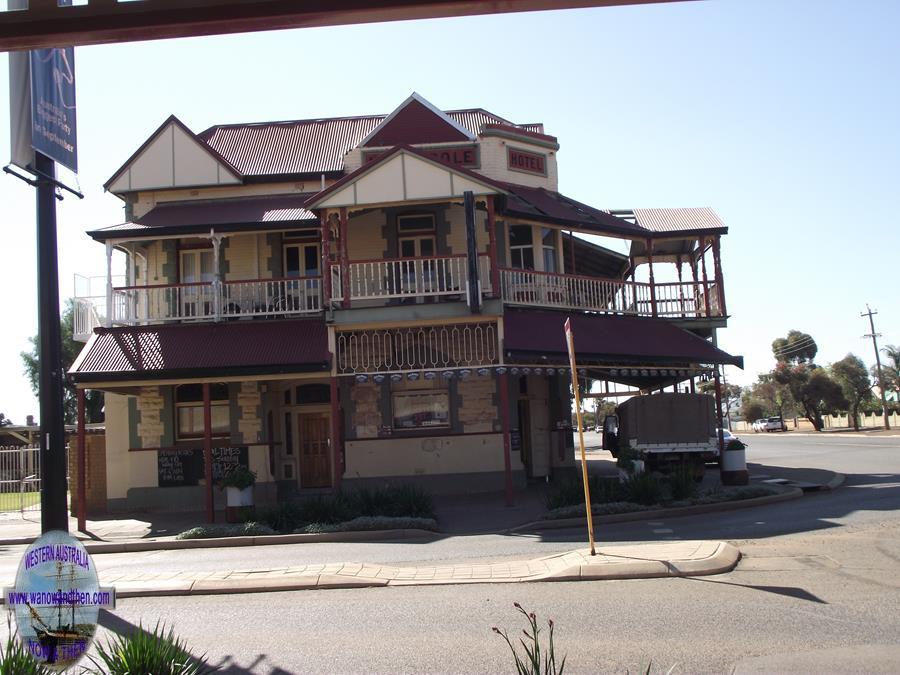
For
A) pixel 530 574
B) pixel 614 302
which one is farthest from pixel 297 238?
pixel 530 574

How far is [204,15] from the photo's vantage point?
471cm

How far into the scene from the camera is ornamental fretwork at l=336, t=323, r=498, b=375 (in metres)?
18.6

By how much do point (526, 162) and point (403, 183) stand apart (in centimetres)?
638

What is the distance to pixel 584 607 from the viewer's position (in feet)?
27.7

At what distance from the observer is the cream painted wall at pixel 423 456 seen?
20.5 m

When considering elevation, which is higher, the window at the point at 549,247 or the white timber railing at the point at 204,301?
the window at the point at 549,247

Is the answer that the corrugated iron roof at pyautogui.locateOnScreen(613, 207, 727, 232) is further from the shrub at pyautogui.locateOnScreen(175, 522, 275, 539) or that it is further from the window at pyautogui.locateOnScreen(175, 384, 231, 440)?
the shrub at pyautogui.locateOnScreen(175, 522, 275, 539)

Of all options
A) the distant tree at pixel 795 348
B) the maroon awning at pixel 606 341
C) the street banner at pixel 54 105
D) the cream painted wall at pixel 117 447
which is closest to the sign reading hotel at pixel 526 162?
the maroon awning at pixel 606 341

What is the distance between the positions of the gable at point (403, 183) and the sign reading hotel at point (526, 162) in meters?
5.30

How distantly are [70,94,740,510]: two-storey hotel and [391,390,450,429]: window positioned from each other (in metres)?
0.05

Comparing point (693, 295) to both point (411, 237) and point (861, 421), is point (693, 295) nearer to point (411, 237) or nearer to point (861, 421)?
point (411, 237)

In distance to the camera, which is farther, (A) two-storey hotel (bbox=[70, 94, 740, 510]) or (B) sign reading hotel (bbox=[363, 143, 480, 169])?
(B) sign reading hotel (bbox=[363, 143, 480, 169])

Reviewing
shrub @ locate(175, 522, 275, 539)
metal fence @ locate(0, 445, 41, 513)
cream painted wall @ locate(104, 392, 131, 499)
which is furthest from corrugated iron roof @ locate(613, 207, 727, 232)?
metal fence @ locate(0, 445, 41, 513)

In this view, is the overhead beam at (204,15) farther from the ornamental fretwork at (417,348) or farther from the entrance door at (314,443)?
the entrance door at (314,443)
